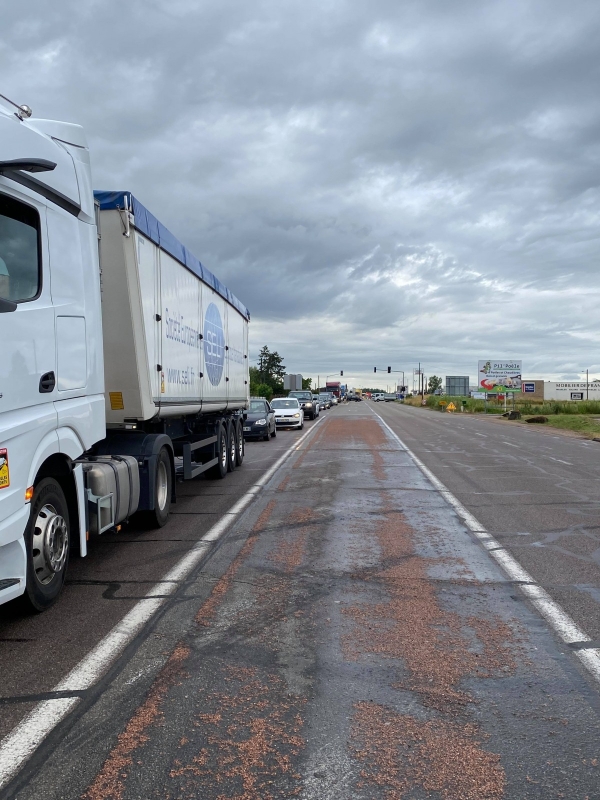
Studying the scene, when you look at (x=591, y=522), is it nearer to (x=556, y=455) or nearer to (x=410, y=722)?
(x=410, y=722)

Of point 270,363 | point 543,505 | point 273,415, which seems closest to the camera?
point 543,505

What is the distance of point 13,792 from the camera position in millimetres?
3066

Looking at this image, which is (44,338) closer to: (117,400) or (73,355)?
(73,355)

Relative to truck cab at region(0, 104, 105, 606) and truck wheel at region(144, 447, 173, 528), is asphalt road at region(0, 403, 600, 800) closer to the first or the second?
truck cab at region(0, 104, 105, 606)

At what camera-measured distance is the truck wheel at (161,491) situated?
8633mm

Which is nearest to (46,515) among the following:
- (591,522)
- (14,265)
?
(14,265)

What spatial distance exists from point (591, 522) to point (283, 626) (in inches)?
228

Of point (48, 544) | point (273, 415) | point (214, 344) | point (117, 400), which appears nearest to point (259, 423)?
point (273, 415)

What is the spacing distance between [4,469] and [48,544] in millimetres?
982

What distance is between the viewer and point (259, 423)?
26.0 m

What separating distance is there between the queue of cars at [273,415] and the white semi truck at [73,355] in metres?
13.4

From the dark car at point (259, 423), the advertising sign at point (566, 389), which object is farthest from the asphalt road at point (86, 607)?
the advertising sign at point (566, 389)

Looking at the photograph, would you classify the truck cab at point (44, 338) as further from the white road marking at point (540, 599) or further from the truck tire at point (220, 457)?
the truck tire at point (220, 457)

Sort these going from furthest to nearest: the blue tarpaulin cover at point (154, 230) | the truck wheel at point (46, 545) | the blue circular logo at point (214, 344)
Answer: the blue circular logo at point (214, 344)
the blue tarpaulin cover at point (154, 230)
the truck wheel at point (46, 545)
